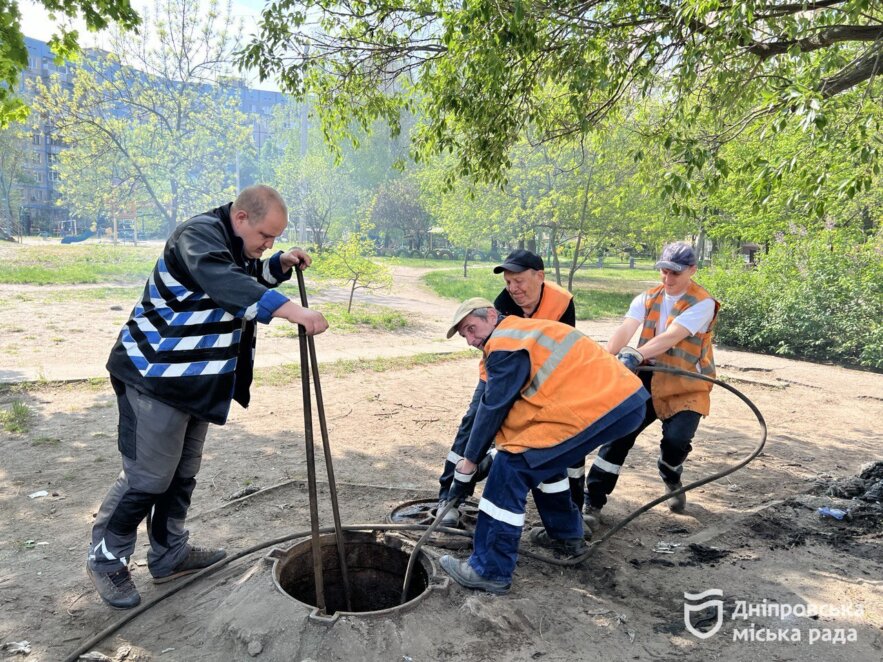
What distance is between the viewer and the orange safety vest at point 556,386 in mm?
3107

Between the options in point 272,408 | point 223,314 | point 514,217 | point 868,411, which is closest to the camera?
point 223,314

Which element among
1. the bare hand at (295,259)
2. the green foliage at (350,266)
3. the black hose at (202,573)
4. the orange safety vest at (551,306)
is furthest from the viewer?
the green foliage at (350,266)

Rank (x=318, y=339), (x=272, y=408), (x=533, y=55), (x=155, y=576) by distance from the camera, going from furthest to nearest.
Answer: (x=318, y=339) < (x=272, y=408) < (x=533, y=55) < (x=155, y=576)

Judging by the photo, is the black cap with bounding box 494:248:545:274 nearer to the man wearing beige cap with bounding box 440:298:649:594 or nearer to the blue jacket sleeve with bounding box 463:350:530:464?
the man wearing beige cap with bounding box 440:298:649:594

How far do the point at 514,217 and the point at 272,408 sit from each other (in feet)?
51.1

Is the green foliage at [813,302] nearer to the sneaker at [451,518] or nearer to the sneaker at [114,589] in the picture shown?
the sneaker at [451,518]

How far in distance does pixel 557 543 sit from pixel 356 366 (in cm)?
594

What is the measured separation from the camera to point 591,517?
4348mm

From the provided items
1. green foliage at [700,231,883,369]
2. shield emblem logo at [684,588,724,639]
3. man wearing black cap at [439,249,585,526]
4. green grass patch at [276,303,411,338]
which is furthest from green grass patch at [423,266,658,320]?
shield emblem logo at [684,588,724,639]

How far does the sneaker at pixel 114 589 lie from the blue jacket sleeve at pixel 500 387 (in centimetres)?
192

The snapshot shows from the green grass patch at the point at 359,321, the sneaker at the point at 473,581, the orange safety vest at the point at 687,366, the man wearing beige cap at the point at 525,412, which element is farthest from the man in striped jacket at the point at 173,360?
the green grass patch at the point at 359,321

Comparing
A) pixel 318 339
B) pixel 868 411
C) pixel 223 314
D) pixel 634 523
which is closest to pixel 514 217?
pixel 318 339

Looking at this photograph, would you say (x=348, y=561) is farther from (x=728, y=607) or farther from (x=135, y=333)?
(x=728, y=607)

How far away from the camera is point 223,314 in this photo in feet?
9.75
